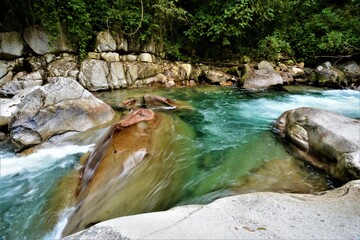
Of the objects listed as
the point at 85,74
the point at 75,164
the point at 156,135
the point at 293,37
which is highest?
the point at 293,37

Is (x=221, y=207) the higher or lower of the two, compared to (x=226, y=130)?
higher

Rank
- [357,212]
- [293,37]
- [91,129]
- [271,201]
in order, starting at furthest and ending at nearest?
[293,37], [91,129], [271,201], [357,212]

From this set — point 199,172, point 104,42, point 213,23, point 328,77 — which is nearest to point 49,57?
point 104,42

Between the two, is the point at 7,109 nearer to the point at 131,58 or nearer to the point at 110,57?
the point at 110,57

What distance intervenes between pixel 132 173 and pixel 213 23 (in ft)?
30.9

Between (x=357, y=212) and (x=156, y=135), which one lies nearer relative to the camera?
(x=357, y=212)

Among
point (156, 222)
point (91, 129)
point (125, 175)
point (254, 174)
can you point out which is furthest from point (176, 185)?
point (91, 129)

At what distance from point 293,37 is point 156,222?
1281cm

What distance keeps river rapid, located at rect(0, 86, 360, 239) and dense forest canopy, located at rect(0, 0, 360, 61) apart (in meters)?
5.43

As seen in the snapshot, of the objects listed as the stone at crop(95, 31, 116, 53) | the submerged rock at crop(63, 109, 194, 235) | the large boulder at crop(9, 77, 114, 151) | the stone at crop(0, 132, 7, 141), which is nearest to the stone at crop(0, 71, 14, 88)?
the stone at crop(95, 31, 116, 53)

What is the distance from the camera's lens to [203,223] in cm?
176

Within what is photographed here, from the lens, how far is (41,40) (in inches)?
324

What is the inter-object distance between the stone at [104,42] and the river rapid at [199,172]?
16.1 ft

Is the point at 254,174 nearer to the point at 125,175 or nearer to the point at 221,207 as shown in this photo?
the point at 221,207
